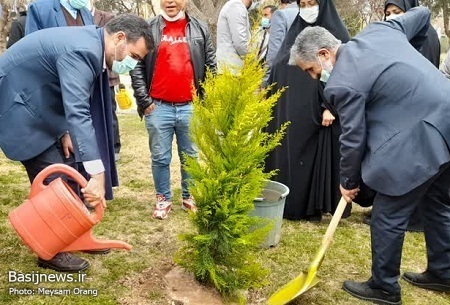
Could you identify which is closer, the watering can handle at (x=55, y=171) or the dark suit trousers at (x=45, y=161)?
the watering can handle at (x=55, y=171)

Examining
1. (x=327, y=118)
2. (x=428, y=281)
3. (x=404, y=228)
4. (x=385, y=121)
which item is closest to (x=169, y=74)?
(x=327, y=118)

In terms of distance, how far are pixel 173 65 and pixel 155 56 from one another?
0.18 meters

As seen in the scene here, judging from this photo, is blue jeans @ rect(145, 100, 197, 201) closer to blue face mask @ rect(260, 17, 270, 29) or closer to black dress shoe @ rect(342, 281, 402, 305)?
black dress shoe @ rect(342, 281, 402, 305)

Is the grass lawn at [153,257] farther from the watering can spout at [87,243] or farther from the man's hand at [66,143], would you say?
the man's hand at [66,143]

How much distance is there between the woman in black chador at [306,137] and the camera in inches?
167

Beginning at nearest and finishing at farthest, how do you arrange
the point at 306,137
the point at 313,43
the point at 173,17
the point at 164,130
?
the point at 313,43 → the point at 173,17 → the point at 164,130 → the point at 306,137

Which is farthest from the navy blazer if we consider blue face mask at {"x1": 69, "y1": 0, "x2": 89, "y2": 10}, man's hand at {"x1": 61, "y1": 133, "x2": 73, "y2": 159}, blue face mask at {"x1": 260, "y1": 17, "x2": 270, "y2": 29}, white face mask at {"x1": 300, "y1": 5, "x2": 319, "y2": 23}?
blue face mask at {"x1": 260, "y1": 17, "x2": 270, "y2": 29}

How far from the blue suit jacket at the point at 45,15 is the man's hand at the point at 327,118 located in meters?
2.51

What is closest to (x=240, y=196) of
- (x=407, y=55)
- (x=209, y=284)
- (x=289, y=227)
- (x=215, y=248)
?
(x=215, y=248)

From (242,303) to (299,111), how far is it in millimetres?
1993

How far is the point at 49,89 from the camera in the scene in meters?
2.90

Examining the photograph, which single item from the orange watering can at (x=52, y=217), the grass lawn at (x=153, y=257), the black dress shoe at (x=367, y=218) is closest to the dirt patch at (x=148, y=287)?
the grass lawn at (x=153, y=257)

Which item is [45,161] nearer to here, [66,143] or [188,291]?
[66,143]

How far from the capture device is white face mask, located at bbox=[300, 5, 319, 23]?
4121mm
